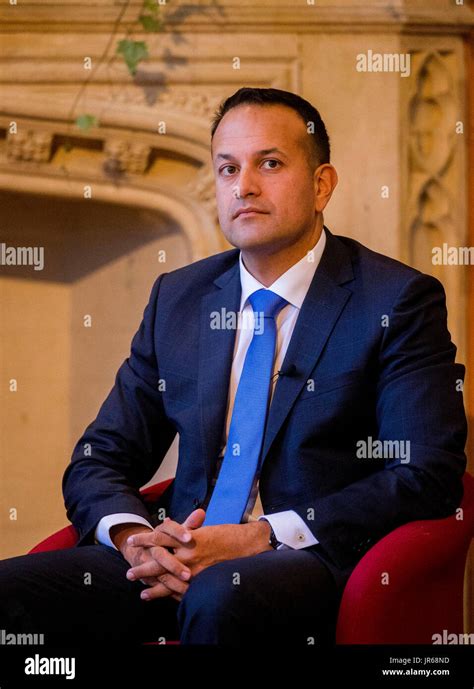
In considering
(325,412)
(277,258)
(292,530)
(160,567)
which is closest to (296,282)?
(277,258)

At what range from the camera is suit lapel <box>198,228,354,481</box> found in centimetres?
233

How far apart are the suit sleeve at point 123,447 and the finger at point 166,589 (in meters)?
0.21

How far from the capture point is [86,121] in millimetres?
3408

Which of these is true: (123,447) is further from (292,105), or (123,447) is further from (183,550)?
(292,105)

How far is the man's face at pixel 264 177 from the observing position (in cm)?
242

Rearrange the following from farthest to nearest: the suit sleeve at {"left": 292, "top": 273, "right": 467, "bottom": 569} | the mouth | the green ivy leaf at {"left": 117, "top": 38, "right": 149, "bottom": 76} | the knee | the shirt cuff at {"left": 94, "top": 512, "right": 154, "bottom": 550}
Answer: the green ivy leaf at {"left": 117, "top": 38, "right": 149, "bottom": 76}, the mouth, the shirt cuff at {"left": 94, "top": 512, "right": 154, "bottom": 550}, the suit sleeve at {"left": 292, "top": 273, "right": 467, "bottom": 569}, the knee

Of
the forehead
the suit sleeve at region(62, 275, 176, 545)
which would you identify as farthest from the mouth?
the suit sleeve at region(62, 275, 176, 545)

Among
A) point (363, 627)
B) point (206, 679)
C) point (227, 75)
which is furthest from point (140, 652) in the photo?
point (227, 75)

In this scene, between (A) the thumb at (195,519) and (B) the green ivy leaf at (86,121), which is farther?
(B) the green ivy leaf at (86,121)

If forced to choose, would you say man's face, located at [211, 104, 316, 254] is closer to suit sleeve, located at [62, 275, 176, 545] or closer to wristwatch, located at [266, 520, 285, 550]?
suit sleeve, located at [62, 275, 176, 545]

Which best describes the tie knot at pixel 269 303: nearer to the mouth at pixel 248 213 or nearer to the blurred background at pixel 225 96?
the mouth at pixel 248 213

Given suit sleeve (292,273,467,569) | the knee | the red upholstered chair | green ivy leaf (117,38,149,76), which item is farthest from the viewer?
green ivy leaf (117,38,149,76)

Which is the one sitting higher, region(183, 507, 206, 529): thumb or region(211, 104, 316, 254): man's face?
region(211, 104, 316, 254): man's face

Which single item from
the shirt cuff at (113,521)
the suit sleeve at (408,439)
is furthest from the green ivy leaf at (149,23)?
the shirt cuff at (113,521)
